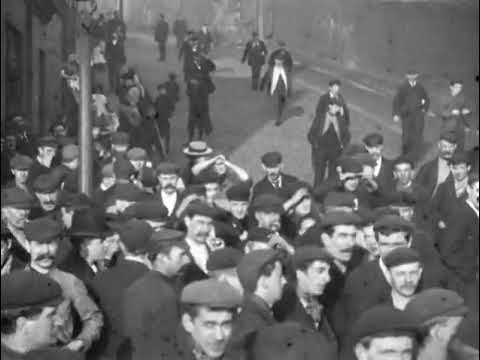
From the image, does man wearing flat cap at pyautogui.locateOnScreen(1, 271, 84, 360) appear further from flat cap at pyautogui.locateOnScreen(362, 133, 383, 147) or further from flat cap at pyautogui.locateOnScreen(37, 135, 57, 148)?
flat cap at pyautogui.locateOnScreen(362, 133, 383, 147)

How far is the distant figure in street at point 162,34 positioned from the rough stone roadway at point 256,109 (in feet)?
0.21

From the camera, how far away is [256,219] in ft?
21.9

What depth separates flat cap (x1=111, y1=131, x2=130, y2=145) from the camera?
8.84m

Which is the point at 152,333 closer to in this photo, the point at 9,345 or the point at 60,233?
the point at 60,233

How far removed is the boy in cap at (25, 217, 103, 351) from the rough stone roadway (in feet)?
14.7

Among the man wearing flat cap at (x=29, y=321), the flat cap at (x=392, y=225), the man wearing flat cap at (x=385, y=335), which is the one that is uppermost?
the man wearing flat cap at (x=29, y=321)

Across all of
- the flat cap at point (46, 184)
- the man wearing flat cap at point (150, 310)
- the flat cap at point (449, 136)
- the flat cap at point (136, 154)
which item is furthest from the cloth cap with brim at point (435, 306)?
the flat cap at point (449, 136)

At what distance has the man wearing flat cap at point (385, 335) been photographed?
3.81 metres

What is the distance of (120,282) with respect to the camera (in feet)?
16.6

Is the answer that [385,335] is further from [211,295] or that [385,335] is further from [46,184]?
[46,184]

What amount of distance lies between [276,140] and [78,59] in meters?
2.43

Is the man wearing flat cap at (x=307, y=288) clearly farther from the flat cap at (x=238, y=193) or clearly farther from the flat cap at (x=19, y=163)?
the flat cap at (x=19, y=163)

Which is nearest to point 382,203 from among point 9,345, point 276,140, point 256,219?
point 256,219

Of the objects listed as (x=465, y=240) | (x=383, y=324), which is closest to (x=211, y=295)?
(x=383, y=324)
